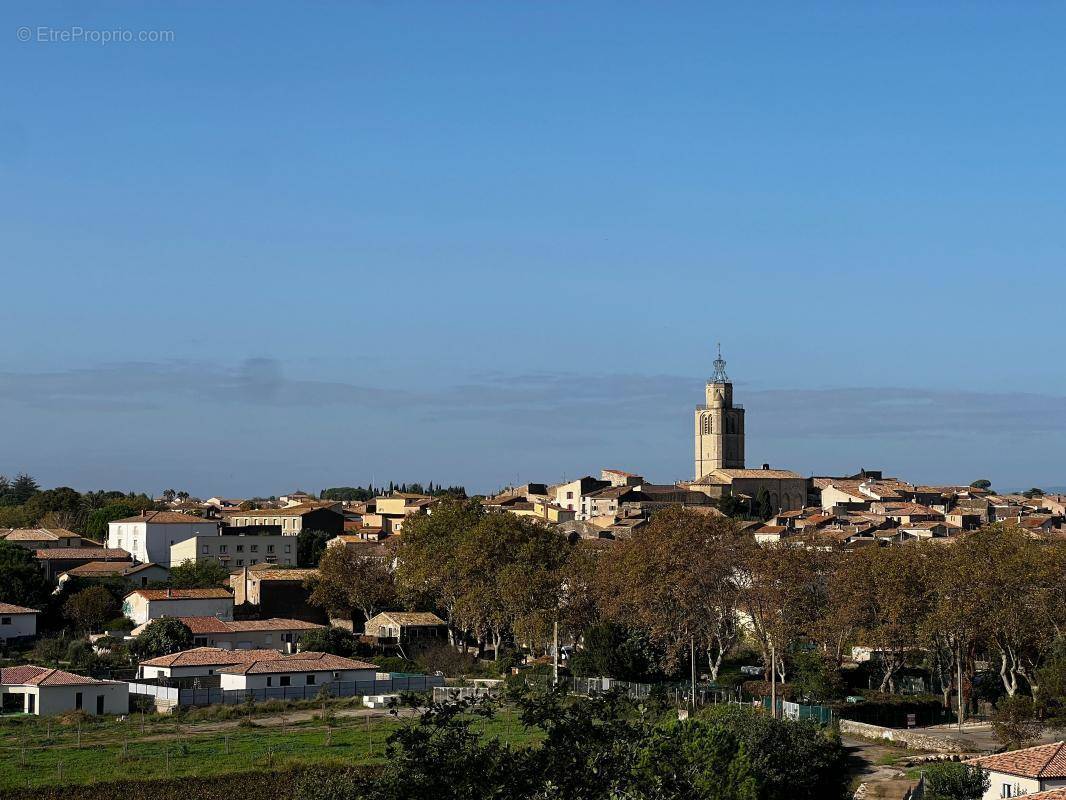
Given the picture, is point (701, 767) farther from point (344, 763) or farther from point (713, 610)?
point (713, 610)

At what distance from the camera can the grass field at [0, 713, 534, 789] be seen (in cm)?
3881

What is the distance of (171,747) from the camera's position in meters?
42.8

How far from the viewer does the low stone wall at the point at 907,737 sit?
44.1 metres

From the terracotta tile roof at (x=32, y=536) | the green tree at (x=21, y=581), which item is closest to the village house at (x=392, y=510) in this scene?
the terracotta tile roof at (x=32, y=536)

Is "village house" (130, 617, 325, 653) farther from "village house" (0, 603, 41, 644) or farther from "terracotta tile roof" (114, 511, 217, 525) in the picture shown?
"terracotta tile roof" (114, 511, 217, 525)

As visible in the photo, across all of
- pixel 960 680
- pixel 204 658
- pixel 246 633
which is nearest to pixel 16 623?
pixel 246 633

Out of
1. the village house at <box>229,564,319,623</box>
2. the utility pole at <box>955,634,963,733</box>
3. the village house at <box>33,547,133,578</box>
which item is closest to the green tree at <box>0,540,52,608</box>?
the village house at <box>33,547,133,578</box>

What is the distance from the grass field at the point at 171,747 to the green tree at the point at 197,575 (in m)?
30.9

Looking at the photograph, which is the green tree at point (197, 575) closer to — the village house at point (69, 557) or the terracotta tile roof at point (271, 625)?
the village house at point (69, 557)

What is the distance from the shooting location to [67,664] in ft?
196

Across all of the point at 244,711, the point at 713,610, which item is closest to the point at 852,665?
the point at 713,610

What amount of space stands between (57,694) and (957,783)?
30.2 meters

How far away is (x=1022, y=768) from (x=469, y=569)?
37.1 metres

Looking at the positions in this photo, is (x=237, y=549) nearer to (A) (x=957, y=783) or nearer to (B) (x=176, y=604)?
(B) (x=176, y=604)
